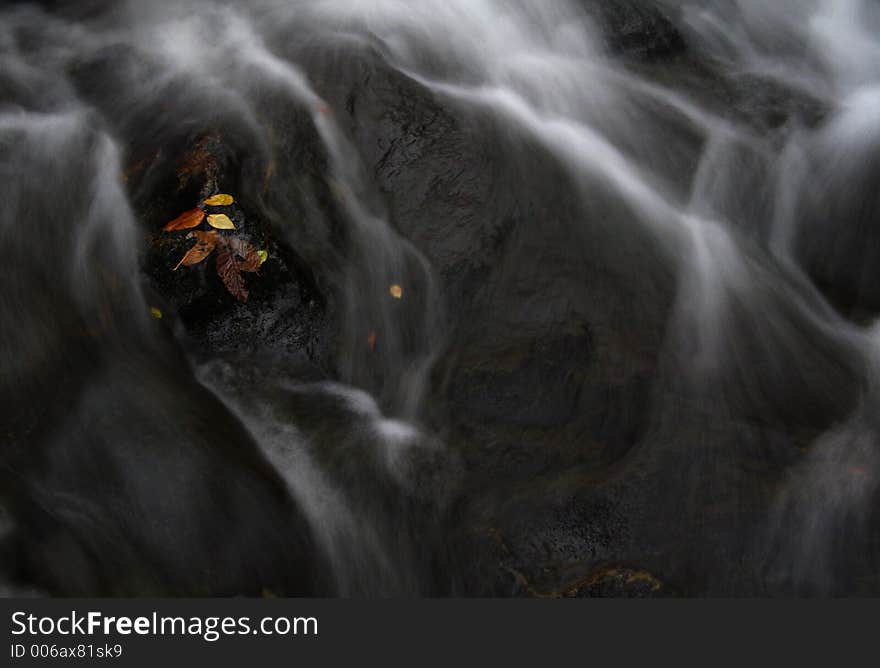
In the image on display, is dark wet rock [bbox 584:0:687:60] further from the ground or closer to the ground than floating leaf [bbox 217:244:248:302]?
further from the ground

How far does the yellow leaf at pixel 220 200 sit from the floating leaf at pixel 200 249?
0.67ft

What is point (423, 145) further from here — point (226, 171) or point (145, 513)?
point (145, 513)

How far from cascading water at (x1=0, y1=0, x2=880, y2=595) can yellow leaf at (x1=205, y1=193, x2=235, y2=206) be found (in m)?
0.10

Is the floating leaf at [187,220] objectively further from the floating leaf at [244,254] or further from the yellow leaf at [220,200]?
the floating leaf at [244,254]

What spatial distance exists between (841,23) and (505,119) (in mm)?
4122

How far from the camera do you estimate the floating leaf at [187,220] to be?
16.6 ft

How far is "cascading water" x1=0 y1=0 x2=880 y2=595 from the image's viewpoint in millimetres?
4441

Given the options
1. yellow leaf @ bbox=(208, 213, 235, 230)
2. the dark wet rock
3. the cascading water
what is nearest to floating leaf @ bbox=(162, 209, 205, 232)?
yellow leaf @ bbox=(208, 213, 235, 230)

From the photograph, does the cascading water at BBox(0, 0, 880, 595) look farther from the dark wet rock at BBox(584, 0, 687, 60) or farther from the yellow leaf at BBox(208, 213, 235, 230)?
the yellow leaf at BBox(208, 213, 235, 230)

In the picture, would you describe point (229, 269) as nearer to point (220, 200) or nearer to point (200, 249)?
point (200, 249)

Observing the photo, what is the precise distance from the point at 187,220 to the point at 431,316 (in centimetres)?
153

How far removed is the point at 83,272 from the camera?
5.32m

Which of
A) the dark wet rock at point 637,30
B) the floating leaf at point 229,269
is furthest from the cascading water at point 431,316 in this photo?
the floating leaf at point 229,269

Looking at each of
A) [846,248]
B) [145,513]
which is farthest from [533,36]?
[145,513]
